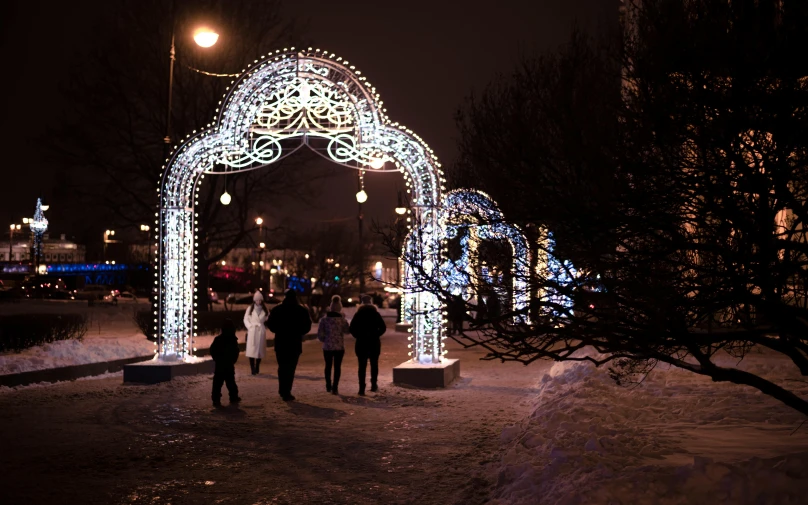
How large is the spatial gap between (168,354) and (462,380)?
617 cm

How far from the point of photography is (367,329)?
16641 mm

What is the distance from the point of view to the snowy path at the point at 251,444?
8930 mm

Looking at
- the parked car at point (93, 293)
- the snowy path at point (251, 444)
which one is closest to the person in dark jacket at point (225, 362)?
the snowy path at point (251, 444)

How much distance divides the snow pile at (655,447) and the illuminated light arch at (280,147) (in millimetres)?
5286

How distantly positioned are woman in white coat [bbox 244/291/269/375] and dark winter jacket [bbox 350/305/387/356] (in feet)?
12.1

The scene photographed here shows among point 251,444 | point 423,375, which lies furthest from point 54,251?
point 251,444

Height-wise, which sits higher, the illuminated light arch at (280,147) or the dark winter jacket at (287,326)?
the illuminated light arch at (280,147)

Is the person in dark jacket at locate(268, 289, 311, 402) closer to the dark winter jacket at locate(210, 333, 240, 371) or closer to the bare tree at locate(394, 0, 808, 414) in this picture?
the dark winter jacket at locate(210, 333, 240, 371)

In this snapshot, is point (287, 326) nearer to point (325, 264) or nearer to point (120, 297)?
point (325, 264)

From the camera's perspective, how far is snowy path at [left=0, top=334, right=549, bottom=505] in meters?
8.93

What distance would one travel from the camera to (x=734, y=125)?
22.0ft

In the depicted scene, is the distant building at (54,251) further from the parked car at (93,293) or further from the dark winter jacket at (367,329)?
the dark winter jacket at (367,329)

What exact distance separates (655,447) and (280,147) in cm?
1198

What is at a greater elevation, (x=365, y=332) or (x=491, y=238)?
(x=491, y=238)
